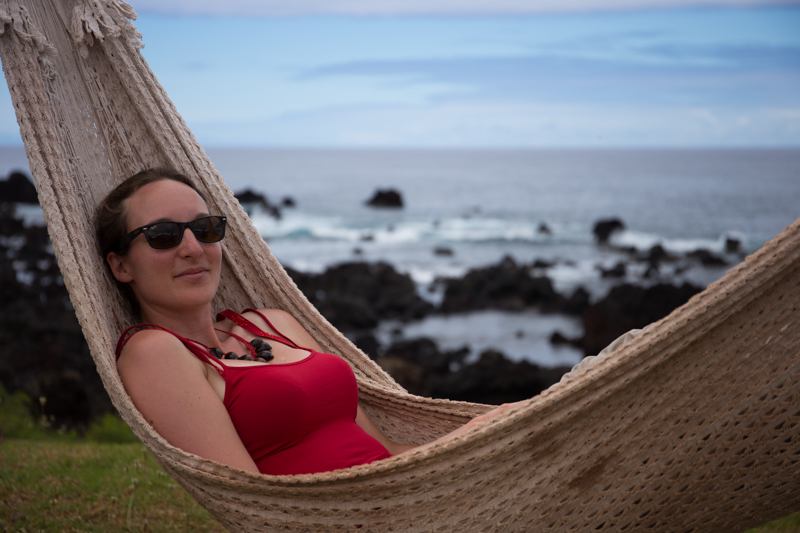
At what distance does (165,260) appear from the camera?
1.54 m

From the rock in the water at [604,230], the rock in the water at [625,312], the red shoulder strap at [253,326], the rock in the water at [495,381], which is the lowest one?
the rock in the water at [495,381]

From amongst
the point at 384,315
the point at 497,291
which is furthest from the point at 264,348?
the point at 497,291

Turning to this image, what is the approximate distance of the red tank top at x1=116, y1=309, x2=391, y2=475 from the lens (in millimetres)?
1409

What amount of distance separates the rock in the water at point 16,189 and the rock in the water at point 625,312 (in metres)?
19.7

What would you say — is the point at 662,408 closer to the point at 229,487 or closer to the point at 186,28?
the point at 229,487

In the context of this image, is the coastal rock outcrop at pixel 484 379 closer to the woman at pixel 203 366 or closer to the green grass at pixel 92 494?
the green grass at pixel 92 494

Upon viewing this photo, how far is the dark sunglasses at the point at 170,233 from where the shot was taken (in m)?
1.52

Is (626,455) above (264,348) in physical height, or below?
below

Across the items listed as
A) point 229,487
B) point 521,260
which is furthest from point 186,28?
point 521,260

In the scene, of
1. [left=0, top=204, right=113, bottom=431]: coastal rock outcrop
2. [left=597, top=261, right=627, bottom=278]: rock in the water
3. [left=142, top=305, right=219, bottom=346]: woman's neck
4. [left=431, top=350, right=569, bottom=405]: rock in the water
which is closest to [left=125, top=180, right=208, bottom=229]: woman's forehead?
[left=142, top=305, right=219, bottom=346]: woman's neck

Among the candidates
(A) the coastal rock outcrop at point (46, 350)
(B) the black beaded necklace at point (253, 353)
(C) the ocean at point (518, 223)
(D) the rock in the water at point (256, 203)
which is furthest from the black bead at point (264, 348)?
(D) the rock in the water at point (256, 203)

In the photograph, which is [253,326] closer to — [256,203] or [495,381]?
A: [495,381]

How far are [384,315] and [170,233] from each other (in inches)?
382

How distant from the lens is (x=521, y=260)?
682 inches
